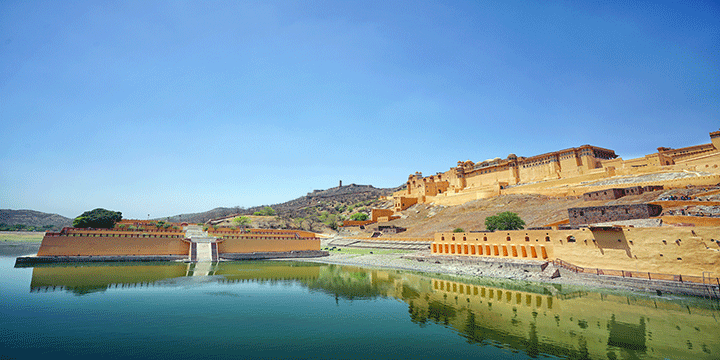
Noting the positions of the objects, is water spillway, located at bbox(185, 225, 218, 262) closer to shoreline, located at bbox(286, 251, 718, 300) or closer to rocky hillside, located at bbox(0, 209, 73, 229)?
shoreline, located at bbox(286, 251, 718, 300)

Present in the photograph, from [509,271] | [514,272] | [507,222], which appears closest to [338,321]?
[514,272]

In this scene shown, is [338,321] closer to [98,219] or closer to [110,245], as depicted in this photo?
[110,245]

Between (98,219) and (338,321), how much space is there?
46.7 meters

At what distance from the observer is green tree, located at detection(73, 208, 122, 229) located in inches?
1737

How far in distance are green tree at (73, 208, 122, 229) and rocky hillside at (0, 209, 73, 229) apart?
94.8 metres

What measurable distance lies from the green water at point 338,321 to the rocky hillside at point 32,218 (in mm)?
134556

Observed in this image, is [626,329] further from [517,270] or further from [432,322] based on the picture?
[517,270]

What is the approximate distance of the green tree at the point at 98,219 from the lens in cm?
4412

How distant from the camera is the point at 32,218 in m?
124

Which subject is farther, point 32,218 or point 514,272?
point 32,218

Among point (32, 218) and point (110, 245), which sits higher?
point (32, 218)

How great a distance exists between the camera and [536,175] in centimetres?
5725

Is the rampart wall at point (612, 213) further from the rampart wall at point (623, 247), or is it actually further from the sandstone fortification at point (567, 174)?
the sandstone fortification at point (567, 174)

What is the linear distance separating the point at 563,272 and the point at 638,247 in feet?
15.2
